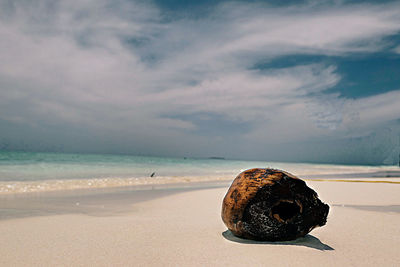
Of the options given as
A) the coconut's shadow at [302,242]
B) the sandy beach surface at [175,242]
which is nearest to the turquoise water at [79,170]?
the sandy beach surface at [175,242]

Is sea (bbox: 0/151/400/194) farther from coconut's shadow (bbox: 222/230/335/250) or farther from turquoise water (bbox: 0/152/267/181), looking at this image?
coconut's shadow (bbox: 222/230/335/250)

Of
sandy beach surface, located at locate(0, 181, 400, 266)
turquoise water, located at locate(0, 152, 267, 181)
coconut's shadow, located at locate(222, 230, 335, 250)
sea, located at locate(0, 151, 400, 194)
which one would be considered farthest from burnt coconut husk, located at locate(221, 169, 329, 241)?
turquoise water, located at locate(0, 152, 267, 181)

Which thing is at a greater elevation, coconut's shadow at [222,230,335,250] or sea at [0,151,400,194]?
coconut's shadow at [222,230,335,250]

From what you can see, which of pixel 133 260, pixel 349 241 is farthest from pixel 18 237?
pixel 349 241

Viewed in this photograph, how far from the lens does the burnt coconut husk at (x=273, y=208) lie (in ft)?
12.1

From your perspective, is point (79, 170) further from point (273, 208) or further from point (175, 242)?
point (273, 208)

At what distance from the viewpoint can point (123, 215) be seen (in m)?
6.18

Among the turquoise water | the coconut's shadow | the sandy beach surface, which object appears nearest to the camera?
the sandy beach surface

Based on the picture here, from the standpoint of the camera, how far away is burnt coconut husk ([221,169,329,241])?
3.69 metres

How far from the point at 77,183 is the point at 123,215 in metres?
9.43

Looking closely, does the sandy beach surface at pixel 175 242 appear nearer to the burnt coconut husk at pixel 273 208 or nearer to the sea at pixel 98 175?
the burnt coconut husk at pixel 273 208

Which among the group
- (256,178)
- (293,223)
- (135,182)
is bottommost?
(135,182)

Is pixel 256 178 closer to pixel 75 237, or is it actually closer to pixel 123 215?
pixel 75 237

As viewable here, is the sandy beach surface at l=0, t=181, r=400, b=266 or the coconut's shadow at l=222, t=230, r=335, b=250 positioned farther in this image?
the coconut's shadow at l=222, t=230, r=335, b=250
